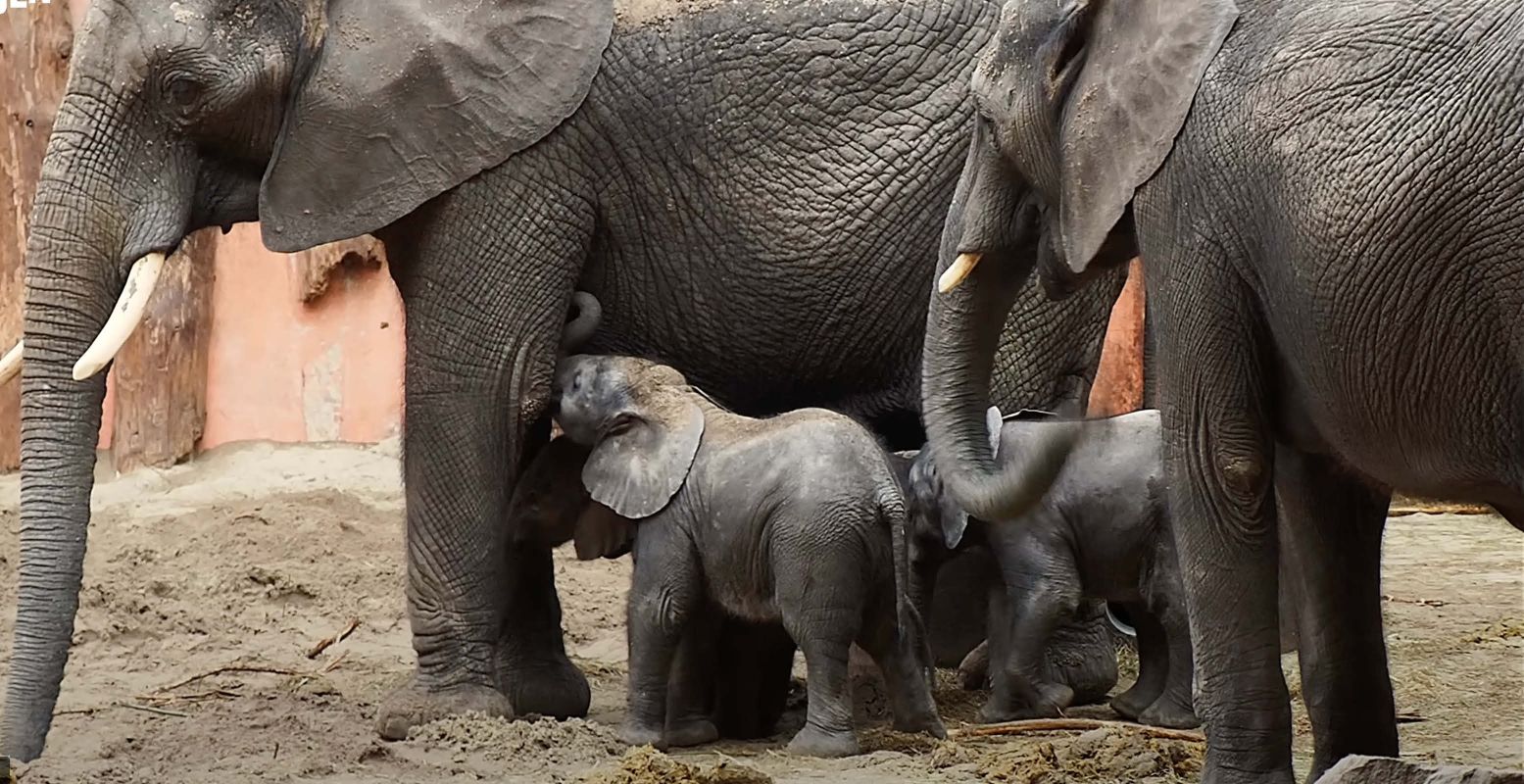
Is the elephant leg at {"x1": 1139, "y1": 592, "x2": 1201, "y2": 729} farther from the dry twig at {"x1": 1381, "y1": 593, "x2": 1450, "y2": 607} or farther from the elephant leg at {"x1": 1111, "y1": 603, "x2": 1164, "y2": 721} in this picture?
the dry twig at {"x1": 1381, "y1": 593, "x2": 1450, "y2": 607}

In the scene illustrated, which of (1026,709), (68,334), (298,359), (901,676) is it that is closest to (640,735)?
(901,676)

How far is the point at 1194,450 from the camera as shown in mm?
4875

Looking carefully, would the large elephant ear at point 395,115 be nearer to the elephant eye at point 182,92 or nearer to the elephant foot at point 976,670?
the elephant eye at point 182,92

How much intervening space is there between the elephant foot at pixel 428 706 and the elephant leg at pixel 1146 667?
5.28ft

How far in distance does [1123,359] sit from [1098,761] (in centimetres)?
561

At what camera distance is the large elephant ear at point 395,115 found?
21.3 ft

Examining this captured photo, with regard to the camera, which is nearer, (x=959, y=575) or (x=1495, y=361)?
(x=1495, y=361)

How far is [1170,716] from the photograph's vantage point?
6.58 metres

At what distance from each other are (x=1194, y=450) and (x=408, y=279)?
2.51m

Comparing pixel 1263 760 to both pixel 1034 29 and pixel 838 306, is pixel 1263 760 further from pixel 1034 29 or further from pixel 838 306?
pixel 838 306

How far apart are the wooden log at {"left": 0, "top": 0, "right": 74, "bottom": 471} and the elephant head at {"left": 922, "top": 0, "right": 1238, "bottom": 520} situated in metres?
6.36

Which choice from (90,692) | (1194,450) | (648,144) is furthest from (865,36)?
(90,692)

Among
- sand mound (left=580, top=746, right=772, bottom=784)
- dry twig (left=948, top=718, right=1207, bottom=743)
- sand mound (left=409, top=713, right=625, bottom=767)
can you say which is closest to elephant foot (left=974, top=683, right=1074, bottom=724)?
dry twig (left=948, top=718, right=1207, bottom=743)

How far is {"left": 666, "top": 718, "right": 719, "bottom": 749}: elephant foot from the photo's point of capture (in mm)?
6312
